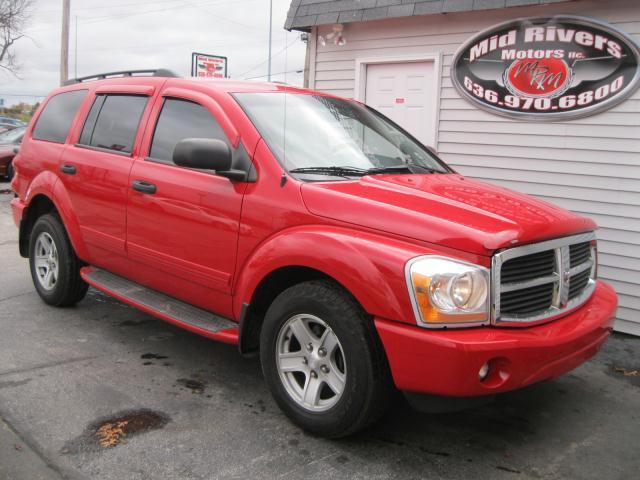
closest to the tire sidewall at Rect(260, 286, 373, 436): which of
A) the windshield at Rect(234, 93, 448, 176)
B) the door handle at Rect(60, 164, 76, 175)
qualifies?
the windshield at Rect(234, 93, 448, 176)

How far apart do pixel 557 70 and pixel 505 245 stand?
3927 millimetres

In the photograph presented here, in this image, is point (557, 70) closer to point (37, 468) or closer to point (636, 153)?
point (636, 153)

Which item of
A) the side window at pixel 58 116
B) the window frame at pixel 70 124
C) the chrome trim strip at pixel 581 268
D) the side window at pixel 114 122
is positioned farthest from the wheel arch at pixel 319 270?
the side window at pixel 58 116

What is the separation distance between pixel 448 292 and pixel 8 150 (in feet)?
46.2

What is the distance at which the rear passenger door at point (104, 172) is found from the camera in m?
4.52

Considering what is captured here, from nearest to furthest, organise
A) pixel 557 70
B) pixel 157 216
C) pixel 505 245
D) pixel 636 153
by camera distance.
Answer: pixel 505 245, pixel 157 216, pixel 636 153, pixel 557 70

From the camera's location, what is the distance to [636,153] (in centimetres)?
577

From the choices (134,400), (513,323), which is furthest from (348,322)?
(134,400)

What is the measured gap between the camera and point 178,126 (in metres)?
4.25

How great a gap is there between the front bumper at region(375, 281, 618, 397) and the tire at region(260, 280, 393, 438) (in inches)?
5.4

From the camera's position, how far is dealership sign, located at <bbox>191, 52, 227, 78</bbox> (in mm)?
19578

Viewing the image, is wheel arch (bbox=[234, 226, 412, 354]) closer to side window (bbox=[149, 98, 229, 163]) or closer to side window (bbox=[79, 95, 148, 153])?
side window (bbox=[149, 98, 229, 163])

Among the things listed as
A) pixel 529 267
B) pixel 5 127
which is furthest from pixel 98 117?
pixel 5 127

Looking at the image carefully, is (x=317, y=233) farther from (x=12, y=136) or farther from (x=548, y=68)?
(x=12, y=136)
